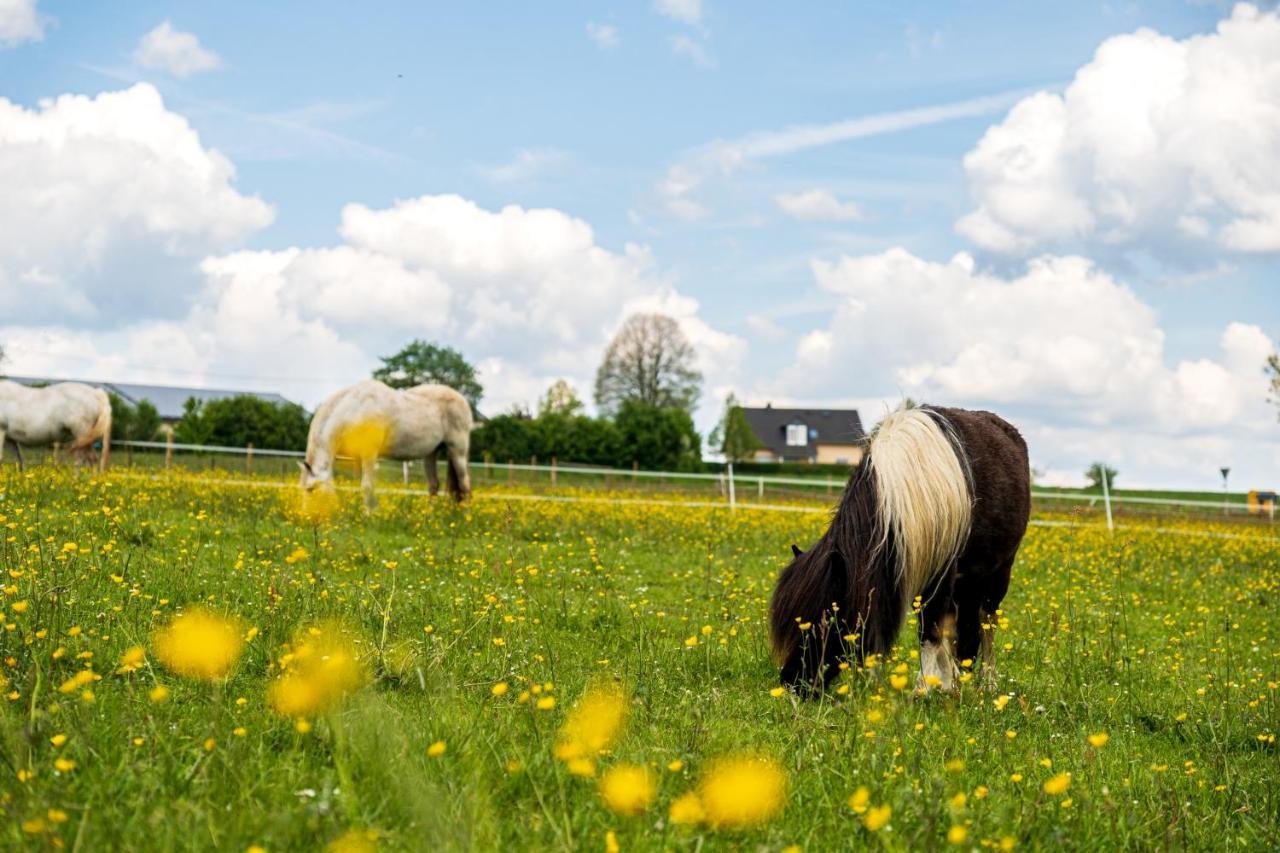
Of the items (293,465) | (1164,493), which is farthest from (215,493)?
(1164,493)

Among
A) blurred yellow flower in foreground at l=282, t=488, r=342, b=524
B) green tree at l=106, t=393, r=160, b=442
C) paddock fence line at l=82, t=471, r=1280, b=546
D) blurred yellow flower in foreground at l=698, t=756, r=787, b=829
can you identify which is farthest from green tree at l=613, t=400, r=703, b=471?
blurred yellow flower in foreground at l=698, t=756, r=787, b=829

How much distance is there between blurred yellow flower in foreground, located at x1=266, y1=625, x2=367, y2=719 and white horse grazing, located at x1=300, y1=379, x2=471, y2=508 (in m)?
8.40

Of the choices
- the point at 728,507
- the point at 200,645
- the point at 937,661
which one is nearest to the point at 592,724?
the point at 200,645

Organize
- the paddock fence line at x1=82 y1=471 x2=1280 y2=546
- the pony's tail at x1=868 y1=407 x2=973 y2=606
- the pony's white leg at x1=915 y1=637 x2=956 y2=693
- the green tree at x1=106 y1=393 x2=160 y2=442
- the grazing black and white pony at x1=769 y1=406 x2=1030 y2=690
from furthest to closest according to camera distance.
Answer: the green tree at x1=106 y1=393 x2=160 y2=442
the paddock fence line at x1=82 y1=471 x2=1280 y2=546
the pony's white leg at x1=915 y1=637 x2=956 y2=693
the pony's tail at x1=868 y1=407 x2=973 y2=606
the grazing black and white pony at x1=769 y1=406 x2=1030 y2=690

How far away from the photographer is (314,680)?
3607mm

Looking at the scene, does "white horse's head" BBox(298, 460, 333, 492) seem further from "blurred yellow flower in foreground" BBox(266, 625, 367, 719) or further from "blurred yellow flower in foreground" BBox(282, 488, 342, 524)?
"blurred yellow flower in foreground" BBox(266, 625, 367, 719)

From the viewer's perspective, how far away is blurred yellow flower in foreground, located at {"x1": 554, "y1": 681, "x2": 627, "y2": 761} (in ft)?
10.2

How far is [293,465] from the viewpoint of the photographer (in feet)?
100

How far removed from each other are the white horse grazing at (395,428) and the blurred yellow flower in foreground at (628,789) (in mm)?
10028

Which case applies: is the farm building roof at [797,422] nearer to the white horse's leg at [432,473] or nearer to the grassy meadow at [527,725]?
the white horse's leg at [432,473]

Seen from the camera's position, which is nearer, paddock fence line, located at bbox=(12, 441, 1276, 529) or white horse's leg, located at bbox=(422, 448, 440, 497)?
white horse's leg, located at bbox=(422, 448, 440, 497)

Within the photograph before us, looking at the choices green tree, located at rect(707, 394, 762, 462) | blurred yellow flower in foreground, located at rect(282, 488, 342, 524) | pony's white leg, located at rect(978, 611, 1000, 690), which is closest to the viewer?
pony's white leg, located at rect(978, 611, 1000, 690)

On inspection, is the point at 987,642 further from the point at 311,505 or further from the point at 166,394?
the point at 166,394

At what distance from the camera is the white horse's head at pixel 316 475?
13.2 m
